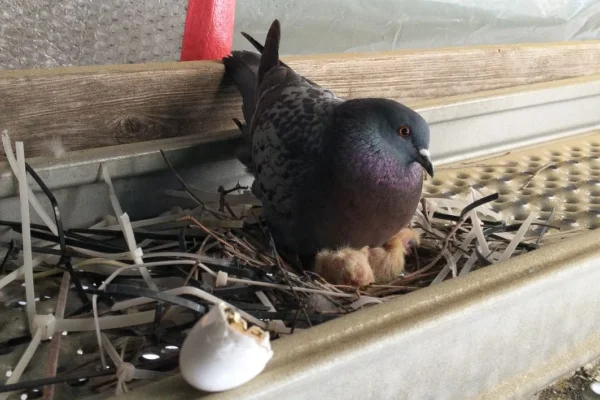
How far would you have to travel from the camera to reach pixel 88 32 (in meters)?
1.00

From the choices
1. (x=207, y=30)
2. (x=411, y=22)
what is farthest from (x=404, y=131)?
(x=411, y=22)

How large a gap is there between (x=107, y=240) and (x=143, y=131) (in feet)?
0.61

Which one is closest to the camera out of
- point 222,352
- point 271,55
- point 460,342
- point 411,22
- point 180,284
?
point 222,352

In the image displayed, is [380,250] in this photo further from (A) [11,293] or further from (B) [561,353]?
(A) [11,293]

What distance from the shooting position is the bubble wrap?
933 millimetres

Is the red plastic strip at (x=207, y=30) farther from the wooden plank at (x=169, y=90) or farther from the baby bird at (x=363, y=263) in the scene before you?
the baby bird at (x=363, y=263)

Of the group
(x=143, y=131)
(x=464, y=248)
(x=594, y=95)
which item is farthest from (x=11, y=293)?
(x=594, y=95)

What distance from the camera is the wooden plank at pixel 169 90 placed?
818 millimetres

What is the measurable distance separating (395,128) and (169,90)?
0.34m

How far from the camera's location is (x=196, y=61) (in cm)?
97

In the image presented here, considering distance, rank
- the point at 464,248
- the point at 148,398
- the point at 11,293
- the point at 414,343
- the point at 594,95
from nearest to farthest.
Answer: the point at 148,398 → the point at 414,343 → the point at 11,293 → the point at 464,248 → the point at 594,95

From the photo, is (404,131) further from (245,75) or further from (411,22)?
(411,22)

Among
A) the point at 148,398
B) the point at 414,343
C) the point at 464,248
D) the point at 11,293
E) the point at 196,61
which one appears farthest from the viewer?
the point at 196,61

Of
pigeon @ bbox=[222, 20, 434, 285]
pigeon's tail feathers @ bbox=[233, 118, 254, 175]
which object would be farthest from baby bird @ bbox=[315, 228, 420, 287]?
pigeon's tail feathers @ bbox=[233, 118, 254, 175]
